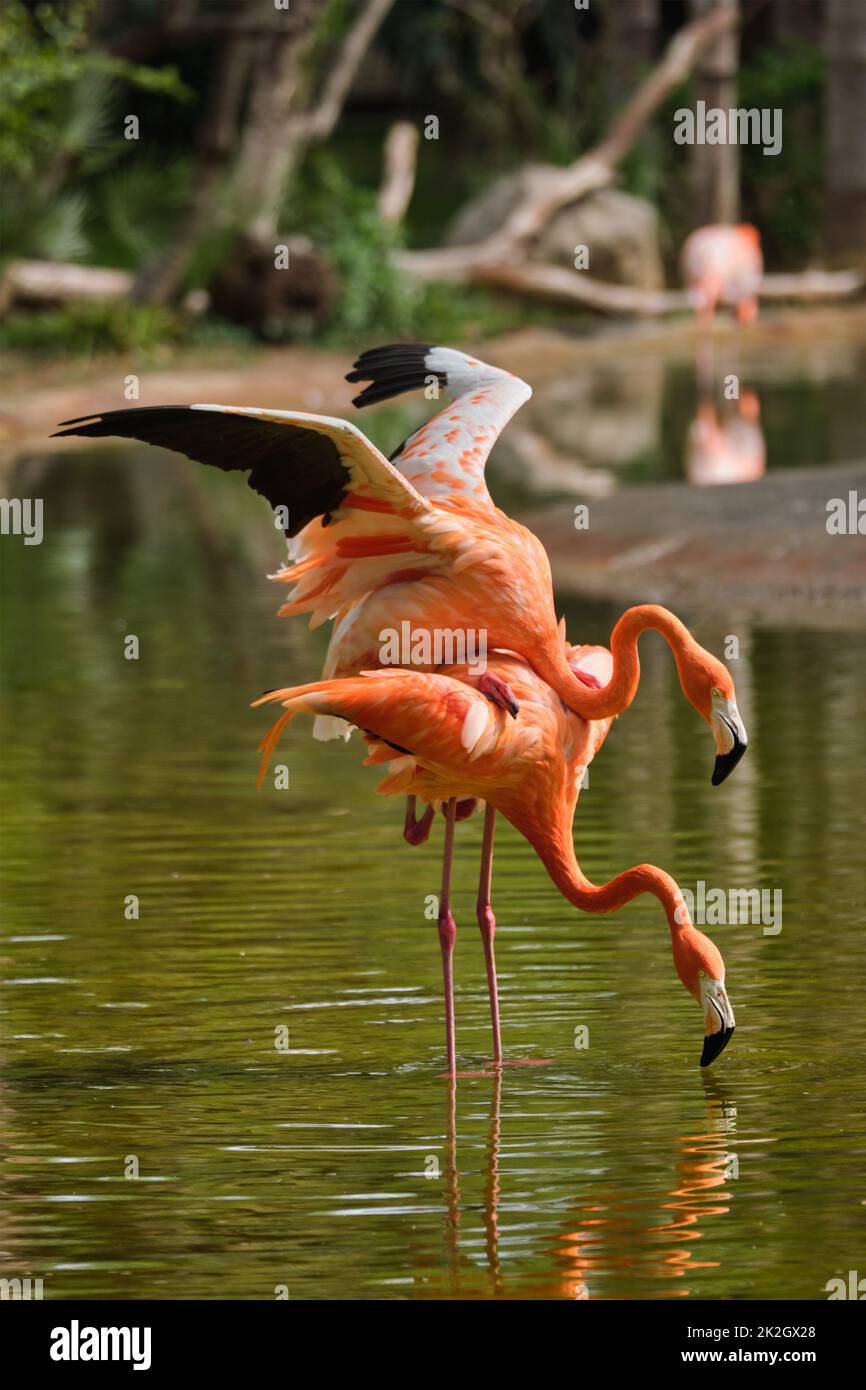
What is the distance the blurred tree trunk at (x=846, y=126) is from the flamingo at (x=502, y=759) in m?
27.3

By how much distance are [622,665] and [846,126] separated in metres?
28.0

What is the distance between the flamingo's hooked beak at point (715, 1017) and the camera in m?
5.89

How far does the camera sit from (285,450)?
6.26 meters

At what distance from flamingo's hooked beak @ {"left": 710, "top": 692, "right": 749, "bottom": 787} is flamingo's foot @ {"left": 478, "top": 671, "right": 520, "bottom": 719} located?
52 cm

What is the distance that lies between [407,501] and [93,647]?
6988mm

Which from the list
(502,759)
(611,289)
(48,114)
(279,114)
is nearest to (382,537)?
(502,759)

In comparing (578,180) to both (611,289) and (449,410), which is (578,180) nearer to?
(611,289)

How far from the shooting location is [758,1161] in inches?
223

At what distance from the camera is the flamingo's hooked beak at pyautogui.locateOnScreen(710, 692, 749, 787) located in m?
5.88

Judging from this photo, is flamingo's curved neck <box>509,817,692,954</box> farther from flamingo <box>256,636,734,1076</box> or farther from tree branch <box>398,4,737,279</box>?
tree branch <box>398,4,737,279</box>

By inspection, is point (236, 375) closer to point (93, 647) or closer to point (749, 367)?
point (749, 367)

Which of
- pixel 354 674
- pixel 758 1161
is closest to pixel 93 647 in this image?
pixel 354 674
